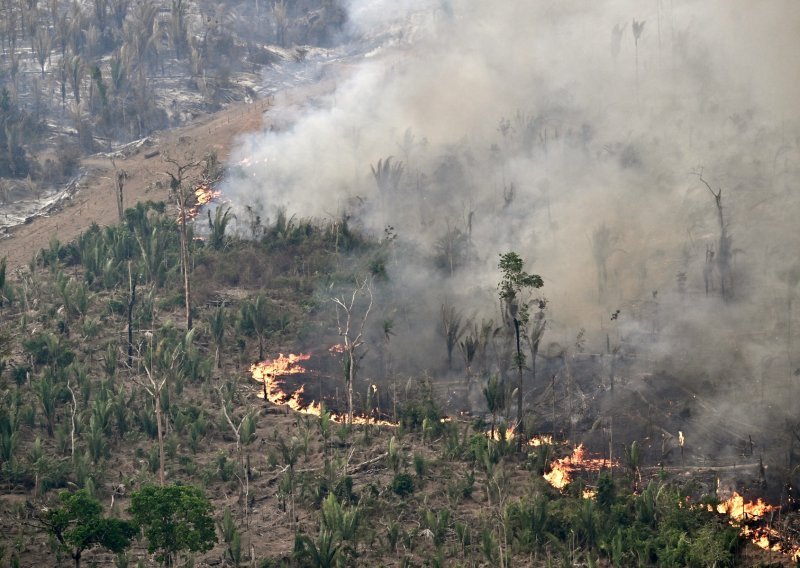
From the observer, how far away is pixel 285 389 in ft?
159

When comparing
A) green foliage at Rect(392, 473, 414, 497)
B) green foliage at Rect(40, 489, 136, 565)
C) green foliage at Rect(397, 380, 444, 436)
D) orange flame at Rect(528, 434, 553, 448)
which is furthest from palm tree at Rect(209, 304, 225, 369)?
green foliage at Rect(40, 489, 136, 565)

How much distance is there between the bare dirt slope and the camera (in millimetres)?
64312

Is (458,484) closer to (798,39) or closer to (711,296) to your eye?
(711,296)

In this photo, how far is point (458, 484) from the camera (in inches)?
1614

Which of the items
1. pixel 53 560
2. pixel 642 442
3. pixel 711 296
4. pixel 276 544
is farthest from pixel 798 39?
pixel 53 560

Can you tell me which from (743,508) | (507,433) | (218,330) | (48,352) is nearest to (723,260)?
(507,433)

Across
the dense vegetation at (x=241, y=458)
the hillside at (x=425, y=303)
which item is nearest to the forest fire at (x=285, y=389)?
the hillside at (x=425, y=303)

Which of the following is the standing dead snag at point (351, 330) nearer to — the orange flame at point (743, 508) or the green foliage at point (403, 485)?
the green foliage at point (403, 485)

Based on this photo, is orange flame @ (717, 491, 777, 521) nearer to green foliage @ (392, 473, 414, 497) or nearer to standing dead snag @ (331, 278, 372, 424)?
green foliage @ (392, 473, 414, 497)

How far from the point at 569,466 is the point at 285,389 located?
12367mm

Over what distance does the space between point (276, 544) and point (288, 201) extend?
26996mm

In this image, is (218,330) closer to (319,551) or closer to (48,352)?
(48,352)

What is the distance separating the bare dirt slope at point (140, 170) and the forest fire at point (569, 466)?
31026mm

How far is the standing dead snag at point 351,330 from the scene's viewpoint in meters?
44.5
